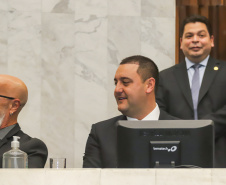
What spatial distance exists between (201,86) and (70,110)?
170 cm

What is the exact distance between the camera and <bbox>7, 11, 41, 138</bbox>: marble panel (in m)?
6.11

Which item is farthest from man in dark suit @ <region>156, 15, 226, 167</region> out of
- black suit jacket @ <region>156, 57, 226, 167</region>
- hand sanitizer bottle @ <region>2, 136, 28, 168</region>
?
hand sanitizer bottle @ <region>2, 136, 28, 168</region>

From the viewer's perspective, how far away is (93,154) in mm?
4066

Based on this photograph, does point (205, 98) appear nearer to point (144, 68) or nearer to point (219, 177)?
point (144, 68)

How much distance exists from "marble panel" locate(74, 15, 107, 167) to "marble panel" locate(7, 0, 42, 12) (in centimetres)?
40

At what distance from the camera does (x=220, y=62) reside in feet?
16.7

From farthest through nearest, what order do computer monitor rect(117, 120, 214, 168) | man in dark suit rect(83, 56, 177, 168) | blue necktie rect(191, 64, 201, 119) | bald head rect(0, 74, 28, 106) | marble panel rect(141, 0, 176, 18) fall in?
marble panel rect(141, 0, 176, 18) < blue necktie rect(191, 64, 201, 119) < bald head rect(0, 74, 28, 106) < man in dark suit rect(83, 56, 177, 168) < computer monitor rect(117, 120, 214, 168)

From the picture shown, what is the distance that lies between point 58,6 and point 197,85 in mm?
1897

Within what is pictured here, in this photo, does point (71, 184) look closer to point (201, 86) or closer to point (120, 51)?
point (201, 86)

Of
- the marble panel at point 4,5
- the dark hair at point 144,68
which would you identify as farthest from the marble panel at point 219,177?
the marble panel at point 4,5

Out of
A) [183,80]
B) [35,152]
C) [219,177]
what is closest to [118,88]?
[35,152]

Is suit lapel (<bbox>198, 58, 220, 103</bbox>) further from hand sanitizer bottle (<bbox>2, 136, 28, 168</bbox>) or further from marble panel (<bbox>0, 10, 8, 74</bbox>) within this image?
marble panel (<bbox>0, 10, 8, 74</bbox>)

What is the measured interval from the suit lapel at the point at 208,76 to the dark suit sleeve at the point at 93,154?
1.13 meters

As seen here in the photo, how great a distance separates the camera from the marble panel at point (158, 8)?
20.7 ft
